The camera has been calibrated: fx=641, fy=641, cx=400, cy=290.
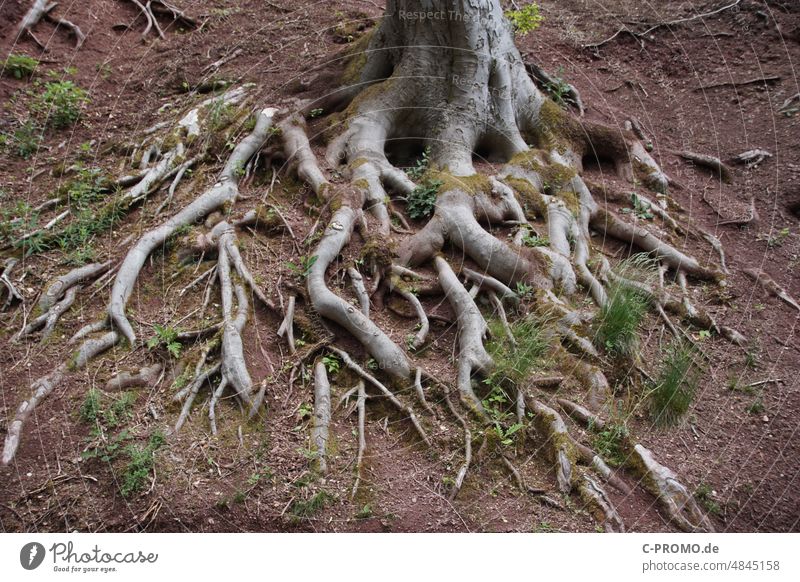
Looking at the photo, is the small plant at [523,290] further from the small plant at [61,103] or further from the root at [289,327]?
the small plant at [61,103]

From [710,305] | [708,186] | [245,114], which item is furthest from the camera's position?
[708,186]

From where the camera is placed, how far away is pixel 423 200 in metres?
5.61

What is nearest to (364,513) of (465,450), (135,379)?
(465,450)

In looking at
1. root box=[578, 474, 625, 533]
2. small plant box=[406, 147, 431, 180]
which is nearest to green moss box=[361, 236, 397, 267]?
small plant box=[406, 147, 431, 180]

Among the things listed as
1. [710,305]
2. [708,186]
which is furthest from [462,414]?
[708,186]

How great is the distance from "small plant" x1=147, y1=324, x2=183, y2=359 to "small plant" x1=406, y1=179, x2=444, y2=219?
221 centimetres

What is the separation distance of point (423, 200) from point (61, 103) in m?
4.69

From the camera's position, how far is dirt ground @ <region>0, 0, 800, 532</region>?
376 cm

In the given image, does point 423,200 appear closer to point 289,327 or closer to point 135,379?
point 289,327

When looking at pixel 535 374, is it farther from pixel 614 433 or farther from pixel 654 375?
pixel 654 375

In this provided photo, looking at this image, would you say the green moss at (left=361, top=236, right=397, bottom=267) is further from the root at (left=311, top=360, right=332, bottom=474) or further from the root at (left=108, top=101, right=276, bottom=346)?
the root at (left=108, top=101, right=276, bottom=346)

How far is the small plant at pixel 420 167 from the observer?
6.06 meters

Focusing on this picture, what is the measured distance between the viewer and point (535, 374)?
4.51m

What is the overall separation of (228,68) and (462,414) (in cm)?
585
